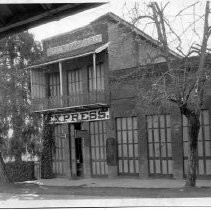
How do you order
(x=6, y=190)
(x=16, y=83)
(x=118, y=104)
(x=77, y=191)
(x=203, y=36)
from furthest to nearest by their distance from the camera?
(x=16, y=83)
(x=118, y=104)
(x=6, y=190)
(x=77, y=191)
(x=203, y=36)

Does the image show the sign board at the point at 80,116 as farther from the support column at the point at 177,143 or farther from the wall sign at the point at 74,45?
the support column at the point at 177,143

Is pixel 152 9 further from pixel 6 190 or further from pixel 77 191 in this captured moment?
pixel 6 190

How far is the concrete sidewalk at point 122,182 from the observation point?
17562 millimetres

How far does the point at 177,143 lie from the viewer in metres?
19.0

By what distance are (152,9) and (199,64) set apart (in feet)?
8.39

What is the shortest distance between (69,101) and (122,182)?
5.56 m

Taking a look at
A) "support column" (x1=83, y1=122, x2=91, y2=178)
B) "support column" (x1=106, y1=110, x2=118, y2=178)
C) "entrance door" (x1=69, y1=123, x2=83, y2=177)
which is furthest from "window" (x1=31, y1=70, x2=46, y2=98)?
"support column" (x1=106, y1=110, x2=118, y2=178)

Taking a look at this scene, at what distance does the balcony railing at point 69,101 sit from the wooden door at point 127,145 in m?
1.48

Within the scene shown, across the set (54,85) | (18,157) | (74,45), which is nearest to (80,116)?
(54,85)

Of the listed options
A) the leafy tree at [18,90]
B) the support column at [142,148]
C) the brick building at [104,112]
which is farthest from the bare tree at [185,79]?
the leafy tree at [18,90]

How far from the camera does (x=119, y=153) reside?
21391 mm

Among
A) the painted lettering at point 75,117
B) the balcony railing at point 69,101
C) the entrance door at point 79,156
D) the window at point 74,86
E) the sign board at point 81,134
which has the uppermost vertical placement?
the window at point 74,86

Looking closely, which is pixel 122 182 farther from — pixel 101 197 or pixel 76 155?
pixel 76 155

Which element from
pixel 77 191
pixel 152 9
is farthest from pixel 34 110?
pixel 152 9
